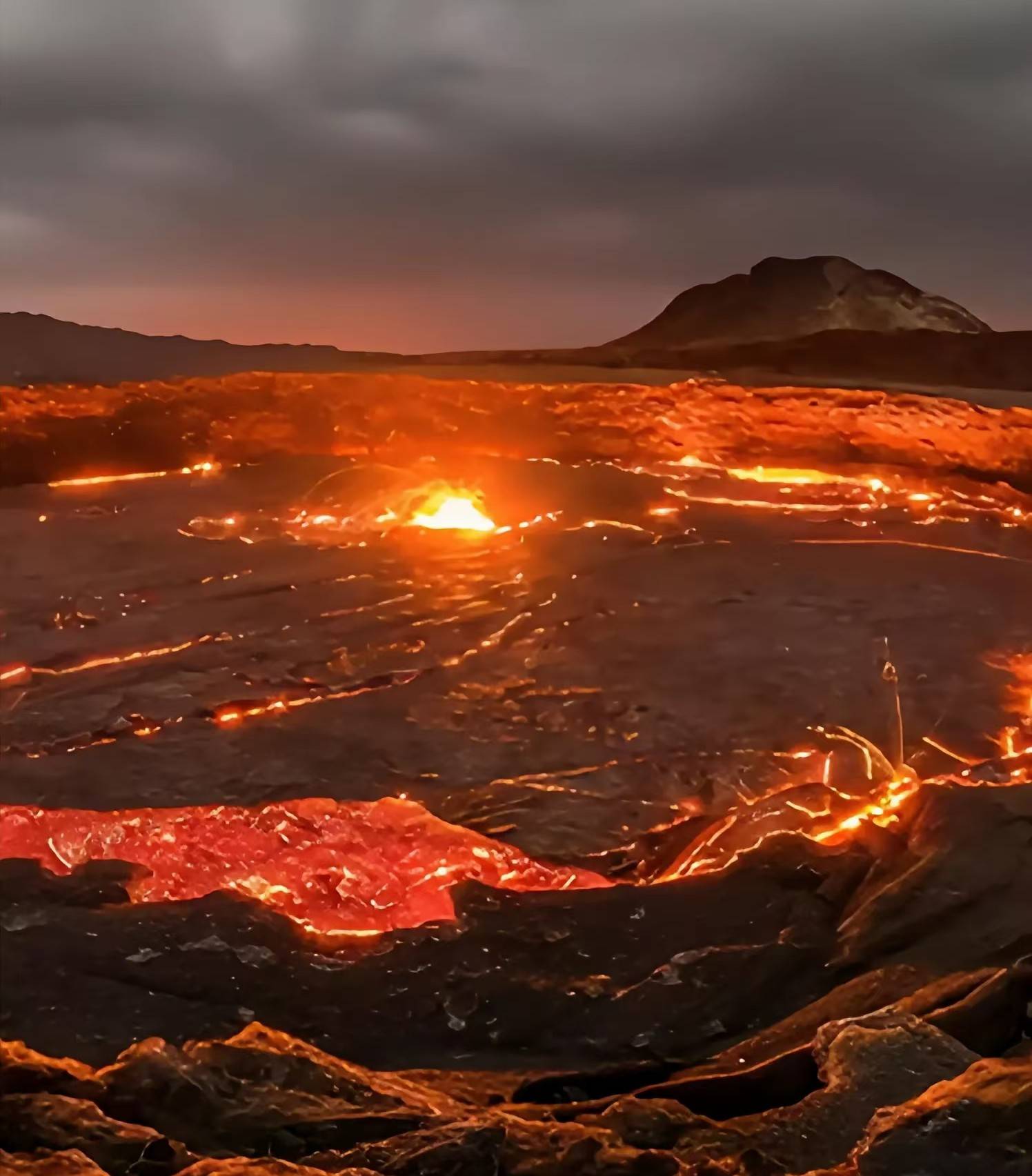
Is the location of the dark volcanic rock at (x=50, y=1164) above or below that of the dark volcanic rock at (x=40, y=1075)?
below

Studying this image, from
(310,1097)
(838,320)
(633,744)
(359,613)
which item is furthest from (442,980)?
(838,320)

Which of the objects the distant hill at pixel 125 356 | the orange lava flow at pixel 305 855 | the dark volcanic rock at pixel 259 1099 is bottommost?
the dark volcanic rock at pixel 259 1099

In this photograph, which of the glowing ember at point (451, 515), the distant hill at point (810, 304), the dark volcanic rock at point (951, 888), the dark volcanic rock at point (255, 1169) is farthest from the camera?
the distant hill at point (810, 304)

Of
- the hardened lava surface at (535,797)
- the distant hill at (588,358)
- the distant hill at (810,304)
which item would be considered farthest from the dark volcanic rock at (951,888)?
the distant hill at (810,304)

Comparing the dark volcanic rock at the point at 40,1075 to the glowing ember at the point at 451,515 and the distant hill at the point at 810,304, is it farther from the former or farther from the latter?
the distant hill at the point at 810,304

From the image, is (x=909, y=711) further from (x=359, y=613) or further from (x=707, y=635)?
(x=359, y=613)

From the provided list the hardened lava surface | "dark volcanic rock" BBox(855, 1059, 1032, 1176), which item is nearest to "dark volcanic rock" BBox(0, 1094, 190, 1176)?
the hardened lava surface
